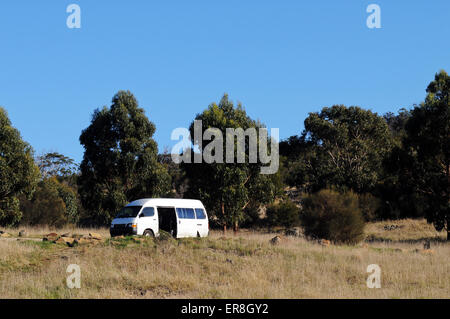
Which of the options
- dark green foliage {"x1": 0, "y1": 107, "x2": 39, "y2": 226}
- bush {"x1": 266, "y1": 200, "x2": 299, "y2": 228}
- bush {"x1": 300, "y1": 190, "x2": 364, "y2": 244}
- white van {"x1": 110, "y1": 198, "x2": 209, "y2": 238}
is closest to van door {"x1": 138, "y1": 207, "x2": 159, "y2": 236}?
white van {"x1": 110, "y1": 198, "x2": 209, "y2": 238}

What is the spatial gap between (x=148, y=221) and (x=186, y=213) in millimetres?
2785

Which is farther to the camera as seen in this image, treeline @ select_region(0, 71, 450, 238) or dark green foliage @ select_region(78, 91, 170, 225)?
dark green foliage @ select_region(78, 91, 170, 225)

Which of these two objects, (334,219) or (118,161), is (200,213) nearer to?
(334,219)

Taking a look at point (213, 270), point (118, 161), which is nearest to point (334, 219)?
point (213, 270)

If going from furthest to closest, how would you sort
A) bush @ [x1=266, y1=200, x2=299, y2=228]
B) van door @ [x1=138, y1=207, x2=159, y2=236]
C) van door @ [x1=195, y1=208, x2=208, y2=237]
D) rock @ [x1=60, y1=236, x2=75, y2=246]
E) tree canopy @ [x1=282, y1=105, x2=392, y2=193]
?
tree canopy @ [x1=282, y1=105, x2=392, y2=193]
bush @ [x1=266, y1=200, x2=299, y2=228]
van door @ [x1=195, y1=208, x2=208, y2=237]
van door @ [x1=138, y1=207, x2=159, y2=236]
rock @ [x1=60, y1=236, x2=75, y2=246]

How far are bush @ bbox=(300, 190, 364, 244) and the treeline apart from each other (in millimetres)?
81

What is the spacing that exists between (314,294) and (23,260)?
37.9 feet

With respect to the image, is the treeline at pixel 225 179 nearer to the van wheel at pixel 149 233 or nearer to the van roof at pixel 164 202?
the van roof at pixel 164 202

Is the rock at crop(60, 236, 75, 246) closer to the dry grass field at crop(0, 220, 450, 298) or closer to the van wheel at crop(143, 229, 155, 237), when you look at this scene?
the dry grass field at crop(0, 220, 450, 298)

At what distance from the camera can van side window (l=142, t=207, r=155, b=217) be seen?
26031 mm

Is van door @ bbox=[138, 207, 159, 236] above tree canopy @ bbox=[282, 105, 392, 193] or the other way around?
the other way around

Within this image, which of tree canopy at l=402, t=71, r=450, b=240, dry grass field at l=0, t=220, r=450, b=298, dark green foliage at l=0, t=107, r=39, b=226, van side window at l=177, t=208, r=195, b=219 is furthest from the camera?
tree canopy at l=402, t=71, r=450, b=240

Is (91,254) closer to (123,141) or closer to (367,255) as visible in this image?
(367,255)

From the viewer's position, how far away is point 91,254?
2031 cm
